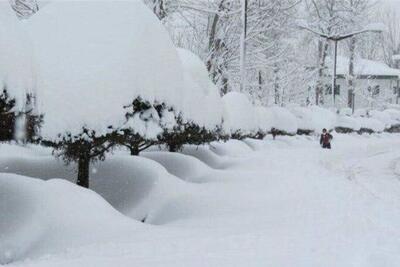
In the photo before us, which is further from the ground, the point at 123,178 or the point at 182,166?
the point at 123,178

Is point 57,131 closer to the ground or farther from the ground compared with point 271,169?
farther from the ground

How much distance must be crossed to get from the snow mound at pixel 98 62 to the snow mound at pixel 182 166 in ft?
9.59

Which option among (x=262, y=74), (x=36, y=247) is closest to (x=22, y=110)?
(x=36, y=247)

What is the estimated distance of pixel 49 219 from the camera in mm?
7512

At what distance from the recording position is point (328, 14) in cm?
4384

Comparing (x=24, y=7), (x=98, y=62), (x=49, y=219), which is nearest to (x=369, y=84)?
(x=24, y=7)

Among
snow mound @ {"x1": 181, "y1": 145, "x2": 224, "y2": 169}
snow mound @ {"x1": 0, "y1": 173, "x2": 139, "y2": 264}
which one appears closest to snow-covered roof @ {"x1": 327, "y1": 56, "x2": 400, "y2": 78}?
snow mound @ {"x1": 181, "y1": 145, "x2": 224, "y2": 169}

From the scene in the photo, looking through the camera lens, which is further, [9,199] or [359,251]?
[9,199]

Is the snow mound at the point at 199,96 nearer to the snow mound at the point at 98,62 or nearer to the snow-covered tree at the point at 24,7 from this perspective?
the snow mound at the point at 98,62

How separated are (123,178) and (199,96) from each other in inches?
135

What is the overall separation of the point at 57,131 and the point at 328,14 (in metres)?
38.0

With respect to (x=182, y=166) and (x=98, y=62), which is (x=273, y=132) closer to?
(x=182, y=166)

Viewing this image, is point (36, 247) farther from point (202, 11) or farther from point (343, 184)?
point (202, 11)

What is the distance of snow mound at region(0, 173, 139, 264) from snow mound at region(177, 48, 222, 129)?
16.2 ft
